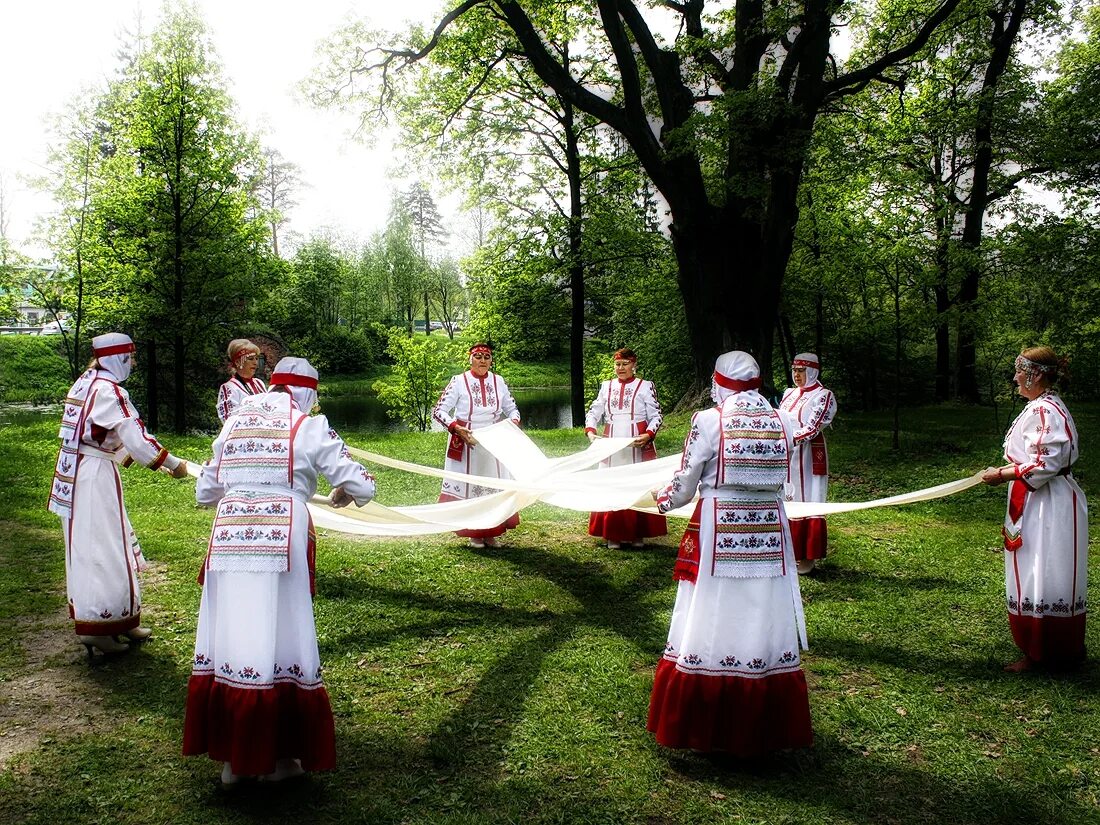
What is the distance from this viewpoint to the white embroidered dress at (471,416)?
26.7ft

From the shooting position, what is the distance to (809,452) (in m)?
7.01

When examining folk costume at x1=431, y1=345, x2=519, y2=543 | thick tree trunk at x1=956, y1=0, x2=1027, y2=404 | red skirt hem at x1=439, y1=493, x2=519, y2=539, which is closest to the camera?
red skirt hem at x1=439, y1=493, x2=519, y2=539

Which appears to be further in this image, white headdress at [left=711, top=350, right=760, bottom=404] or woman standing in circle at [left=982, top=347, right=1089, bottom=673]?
woman standing in circle at [left=982, top=347, right=1089, bottom=673]

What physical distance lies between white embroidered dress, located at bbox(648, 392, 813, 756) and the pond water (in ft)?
65.9

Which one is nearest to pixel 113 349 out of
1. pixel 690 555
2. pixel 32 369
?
pixel 690 555

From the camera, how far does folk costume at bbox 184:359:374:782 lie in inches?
129

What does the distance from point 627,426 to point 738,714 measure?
16.0ft

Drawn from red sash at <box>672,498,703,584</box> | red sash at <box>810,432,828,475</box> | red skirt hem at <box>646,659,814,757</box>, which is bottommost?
red skirt hem at <box>646,659,814,757</box>

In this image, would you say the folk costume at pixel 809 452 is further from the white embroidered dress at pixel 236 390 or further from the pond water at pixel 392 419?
the pond water at pixel 392 419

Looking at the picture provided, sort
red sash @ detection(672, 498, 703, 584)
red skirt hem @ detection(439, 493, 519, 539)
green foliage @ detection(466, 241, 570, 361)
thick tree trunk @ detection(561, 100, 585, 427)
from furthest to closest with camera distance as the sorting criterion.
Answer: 1. green foliage @ detection(466, 241, 570, 361)
2. thick tree trunk @ detection(561, 100, 585, 427)
3. red skirt hem @ detection(439, 493, 519, 539)
4. red sash @ detection(672, 498, 703, 584)

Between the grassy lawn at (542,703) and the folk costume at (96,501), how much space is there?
0.37 meters

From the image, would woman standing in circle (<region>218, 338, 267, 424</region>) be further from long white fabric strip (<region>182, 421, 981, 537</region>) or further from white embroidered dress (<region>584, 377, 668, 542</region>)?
white embroidered dress (<region>584, 377, 668, 542</region>)

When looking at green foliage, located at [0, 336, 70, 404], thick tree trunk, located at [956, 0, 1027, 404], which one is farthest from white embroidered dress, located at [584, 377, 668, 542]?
green foliage, located at [0, 336, 70, 404]

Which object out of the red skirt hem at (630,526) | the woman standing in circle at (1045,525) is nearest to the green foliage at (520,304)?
the red skirt hem at (630,526)
